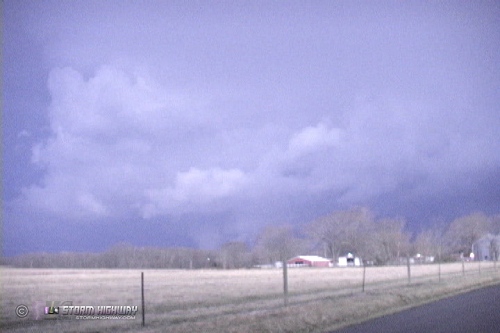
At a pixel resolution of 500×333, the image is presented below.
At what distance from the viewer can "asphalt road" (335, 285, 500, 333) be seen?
45.4ft

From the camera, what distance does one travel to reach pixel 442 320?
15719mm

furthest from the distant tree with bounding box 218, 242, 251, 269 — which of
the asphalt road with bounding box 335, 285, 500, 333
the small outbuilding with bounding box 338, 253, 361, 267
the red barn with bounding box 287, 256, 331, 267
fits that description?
the asphalt road with bounding box 335, 285, 500, 333

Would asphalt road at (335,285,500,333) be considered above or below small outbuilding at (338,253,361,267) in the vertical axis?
above

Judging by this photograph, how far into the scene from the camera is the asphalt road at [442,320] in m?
13.9

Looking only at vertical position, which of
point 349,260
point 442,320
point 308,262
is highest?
point 442,320

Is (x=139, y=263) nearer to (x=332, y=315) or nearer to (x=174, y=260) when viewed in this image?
(x=174, y=260)

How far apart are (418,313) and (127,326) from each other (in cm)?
1028

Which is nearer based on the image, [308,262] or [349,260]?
[308,262]

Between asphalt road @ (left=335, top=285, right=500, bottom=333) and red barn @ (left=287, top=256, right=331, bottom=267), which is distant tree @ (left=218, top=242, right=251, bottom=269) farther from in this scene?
asphalt road @ (left=335, top=285, right=500, bottom=333)

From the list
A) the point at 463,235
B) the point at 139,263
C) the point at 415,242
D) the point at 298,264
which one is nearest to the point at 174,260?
the point at 139,263

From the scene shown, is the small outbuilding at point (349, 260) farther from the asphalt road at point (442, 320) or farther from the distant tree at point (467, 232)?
the asphalt road at point (442, 320)

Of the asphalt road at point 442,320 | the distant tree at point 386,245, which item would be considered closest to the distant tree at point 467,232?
the distant tree at point 386,245

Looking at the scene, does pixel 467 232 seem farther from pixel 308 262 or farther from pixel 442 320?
pixel 442 320

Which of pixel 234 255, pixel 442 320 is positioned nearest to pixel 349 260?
pixel 234 255
